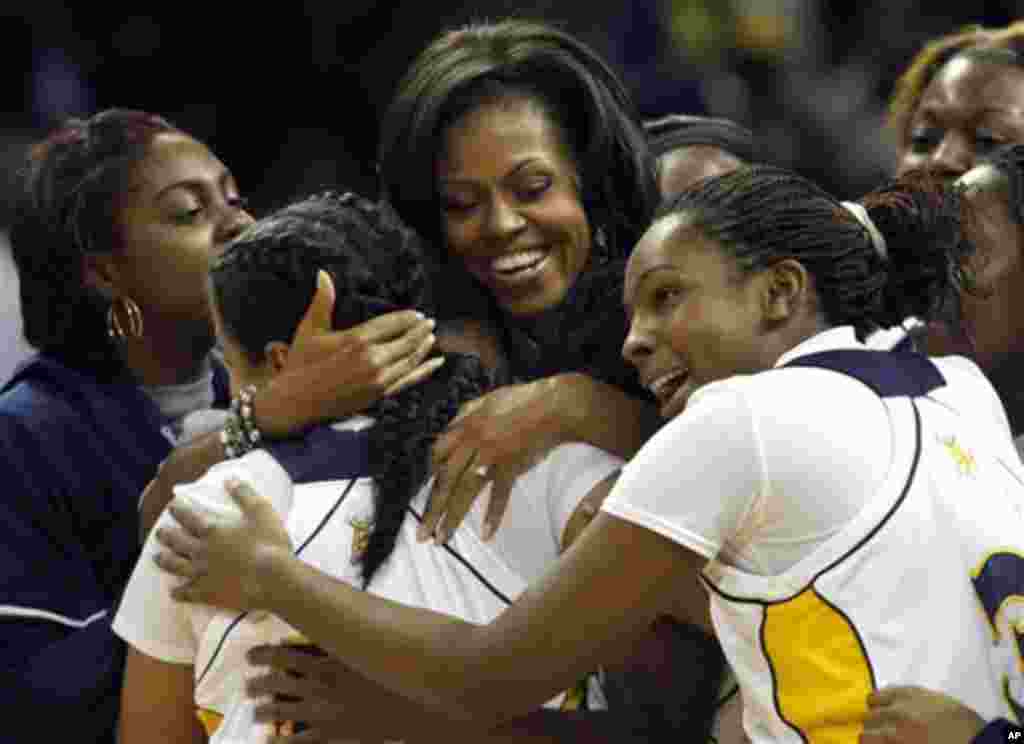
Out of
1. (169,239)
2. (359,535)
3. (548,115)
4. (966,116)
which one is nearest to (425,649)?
(359,535)

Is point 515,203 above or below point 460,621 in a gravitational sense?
above

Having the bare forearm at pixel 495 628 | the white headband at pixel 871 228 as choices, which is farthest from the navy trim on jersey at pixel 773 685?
the white headband at pixel 871 228

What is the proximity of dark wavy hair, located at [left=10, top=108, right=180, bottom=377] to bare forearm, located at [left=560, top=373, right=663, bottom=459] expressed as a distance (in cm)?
95

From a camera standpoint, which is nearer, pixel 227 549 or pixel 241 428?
pixel 227 549

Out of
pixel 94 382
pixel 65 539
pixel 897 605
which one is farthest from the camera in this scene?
pixel 94 382

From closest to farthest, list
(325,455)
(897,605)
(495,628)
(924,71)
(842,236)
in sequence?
(897,605) < (495,628) < (842,236) < (325,455) < (924,71)

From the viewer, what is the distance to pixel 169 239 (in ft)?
10.3

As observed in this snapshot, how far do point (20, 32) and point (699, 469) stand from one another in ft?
15.3

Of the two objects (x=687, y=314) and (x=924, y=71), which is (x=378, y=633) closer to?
(x=687, y=314)

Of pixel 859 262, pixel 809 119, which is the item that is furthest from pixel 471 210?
pixel 809 119

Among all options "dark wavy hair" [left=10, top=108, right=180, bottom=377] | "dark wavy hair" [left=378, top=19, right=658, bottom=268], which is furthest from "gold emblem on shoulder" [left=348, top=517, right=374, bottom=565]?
"dark wavy hair" [left=10, top=108, right=180, bottom=377]

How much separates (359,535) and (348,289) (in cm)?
33

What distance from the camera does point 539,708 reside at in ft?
7.63

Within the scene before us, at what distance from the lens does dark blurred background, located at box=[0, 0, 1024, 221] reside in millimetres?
6062
